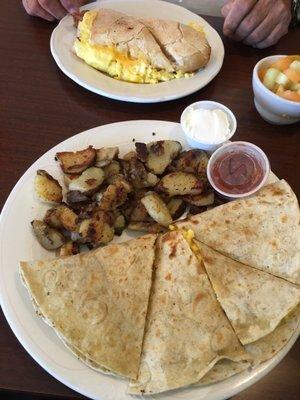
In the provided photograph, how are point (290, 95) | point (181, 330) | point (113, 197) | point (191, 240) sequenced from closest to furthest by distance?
point (181, 330), point (191, 240), point (113, 197), point (290, 95)

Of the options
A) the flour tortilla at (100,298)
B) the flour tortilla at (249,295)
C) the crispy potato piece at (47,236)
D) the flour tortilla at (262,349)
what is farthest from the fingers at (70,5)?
the flour tortilla at (262,349)

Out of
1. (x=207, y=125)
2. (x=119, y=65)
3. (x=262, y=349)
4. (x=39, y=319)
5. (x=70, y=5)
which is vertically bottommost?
(x=262, y=349)

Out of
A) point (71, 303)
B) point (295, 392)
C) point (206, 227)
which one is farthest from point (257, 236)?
point (71, 303)

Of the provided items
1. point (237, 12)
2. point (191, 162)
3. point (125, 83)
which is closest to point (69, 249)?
point (191, 162)

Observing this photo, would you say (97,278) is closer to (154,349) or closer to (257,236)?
(154,349)

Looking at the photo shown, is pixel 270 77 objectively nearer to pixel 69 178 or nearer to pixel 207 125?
pixel 207 125

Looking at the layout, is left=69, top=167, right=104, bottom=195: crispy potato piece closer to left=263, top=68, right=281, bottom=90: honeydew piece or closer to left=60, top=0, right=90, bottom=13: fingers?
left=263, top=68, right=281, bottom=90: honeydew piece

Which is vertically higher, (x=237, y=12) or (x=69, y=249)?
(x=237, y=12)
